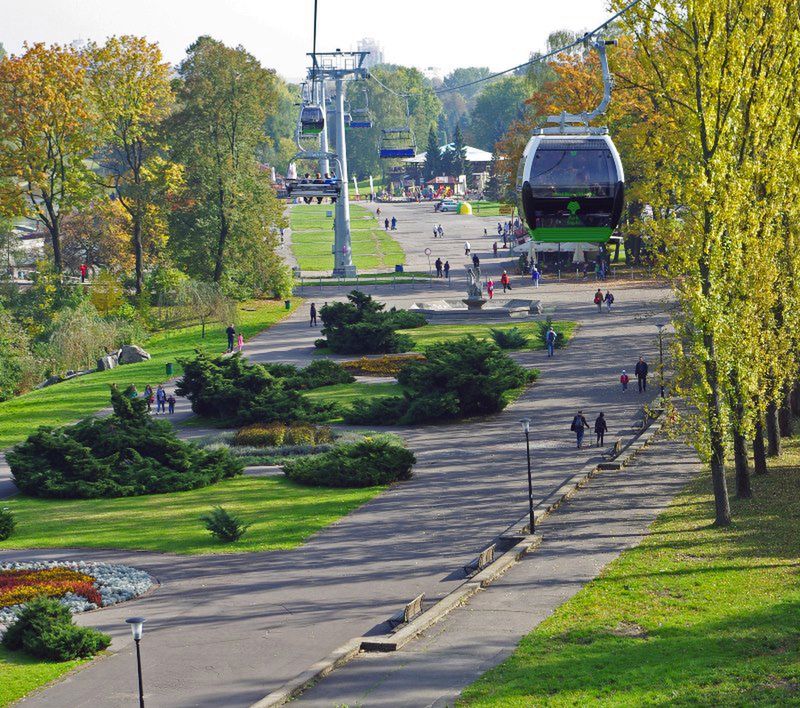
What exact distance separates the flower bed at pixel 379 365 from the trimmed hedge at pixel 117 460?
16782 millimetres

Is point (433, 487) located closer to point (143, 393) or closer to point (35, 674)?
point (35, 674)

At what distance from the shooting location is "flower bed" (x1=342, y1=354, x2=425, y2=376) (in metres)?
57.7

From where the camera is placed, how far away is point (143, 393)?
184ft

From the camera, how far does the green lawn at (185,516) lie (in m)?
32.6

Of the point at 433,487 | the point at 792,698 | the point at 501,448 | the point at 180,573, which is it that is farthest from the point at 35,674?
the point at 501,448

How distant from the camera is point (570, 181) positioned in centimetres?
3181

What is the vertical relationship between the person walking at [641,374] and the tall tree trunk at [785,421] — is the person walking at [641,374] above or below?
above

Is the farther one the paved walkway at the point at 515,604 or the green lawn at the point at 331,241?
the green lawn at the point at 331,241

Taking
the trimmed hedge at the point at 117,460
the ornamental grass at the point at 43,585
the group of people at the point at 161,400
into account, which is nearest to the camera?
the ornamental grass at the point at 43,585

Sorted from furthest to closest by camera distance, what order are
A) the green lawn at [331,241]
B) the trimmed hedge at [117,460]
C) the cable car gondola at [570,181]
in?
the green lawn at [331,241] < the trimmed hedge at [117,460] < the cable car gondola at [570,181]

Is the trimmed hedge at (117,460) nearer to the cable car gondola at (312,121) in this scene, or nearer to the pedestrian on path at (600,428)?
the pedestrian on path at (600,428)

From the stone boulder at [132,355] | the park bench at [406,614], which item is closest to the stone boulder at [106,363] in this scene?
the stone boulder at [132,355]

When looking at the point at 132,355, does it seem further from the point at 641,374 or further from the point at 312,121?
the point at 641,374

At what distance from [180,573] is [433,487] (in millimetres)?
9806
